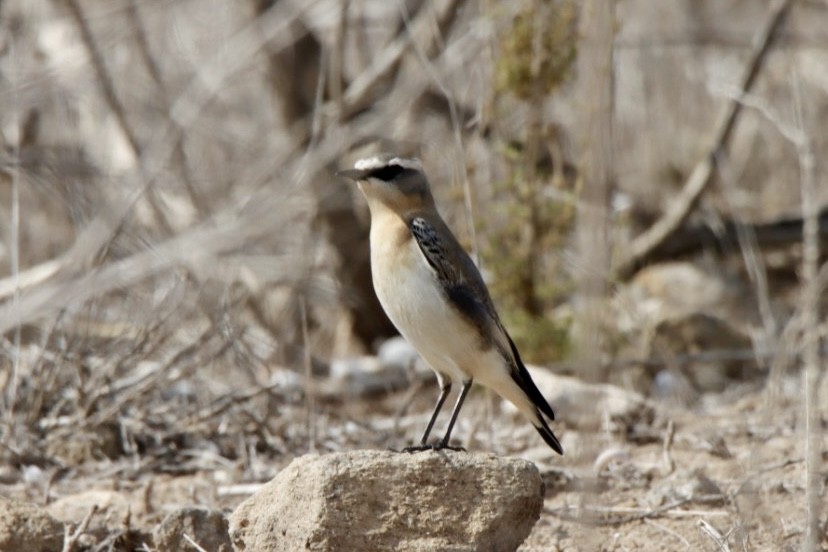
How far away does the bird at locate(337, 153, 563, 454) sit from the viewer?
4.97 m

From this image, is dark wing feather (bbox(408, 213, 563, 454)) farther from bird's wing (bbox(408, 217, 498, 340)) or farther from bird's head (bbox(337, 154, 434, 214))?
bird's head (bbox(337, 154, 434, 214))

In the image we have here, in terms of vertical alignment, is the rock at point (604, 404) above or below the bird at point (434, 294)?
above

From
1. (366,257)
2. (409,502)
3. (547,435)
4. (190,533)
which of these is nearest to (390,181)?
(547,435)

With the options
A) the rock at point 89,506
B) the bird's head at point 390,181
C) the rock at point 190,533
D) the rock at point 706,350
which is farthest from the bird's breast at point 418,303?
the rock at point 706,350

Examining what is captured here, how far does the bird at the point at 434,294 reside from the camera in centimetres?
497

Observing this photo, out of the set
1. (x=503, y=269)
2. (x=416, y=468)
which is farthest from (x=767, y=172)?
(x=416, y=468)

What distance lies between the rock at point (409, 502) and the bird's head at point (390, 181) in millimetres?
1216

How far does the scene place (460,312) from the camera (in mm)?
5012

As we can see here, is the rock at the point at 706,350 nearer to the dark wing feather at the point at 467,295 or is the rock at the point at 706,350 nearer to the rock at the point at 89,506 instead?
the dark wing feather at the point at 467,295

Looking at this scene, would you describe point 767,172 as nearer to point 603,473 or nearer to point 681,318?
point 681,318

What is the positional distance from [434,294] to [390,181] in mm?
485

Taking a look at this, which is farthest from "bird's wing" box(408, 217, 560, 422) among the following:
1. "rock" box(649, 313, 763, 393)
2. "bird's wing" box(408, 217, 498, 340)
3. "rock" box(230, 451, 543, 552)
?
"rock" box(649, 313, 763, 393)

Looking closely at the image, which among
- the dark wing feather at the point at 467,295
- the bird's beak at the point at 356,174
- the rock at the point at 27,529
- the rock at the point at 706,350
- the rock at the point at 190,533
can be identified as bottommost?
the rock at the point at 27,529

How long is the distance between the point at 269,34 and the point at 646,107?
4312mm
